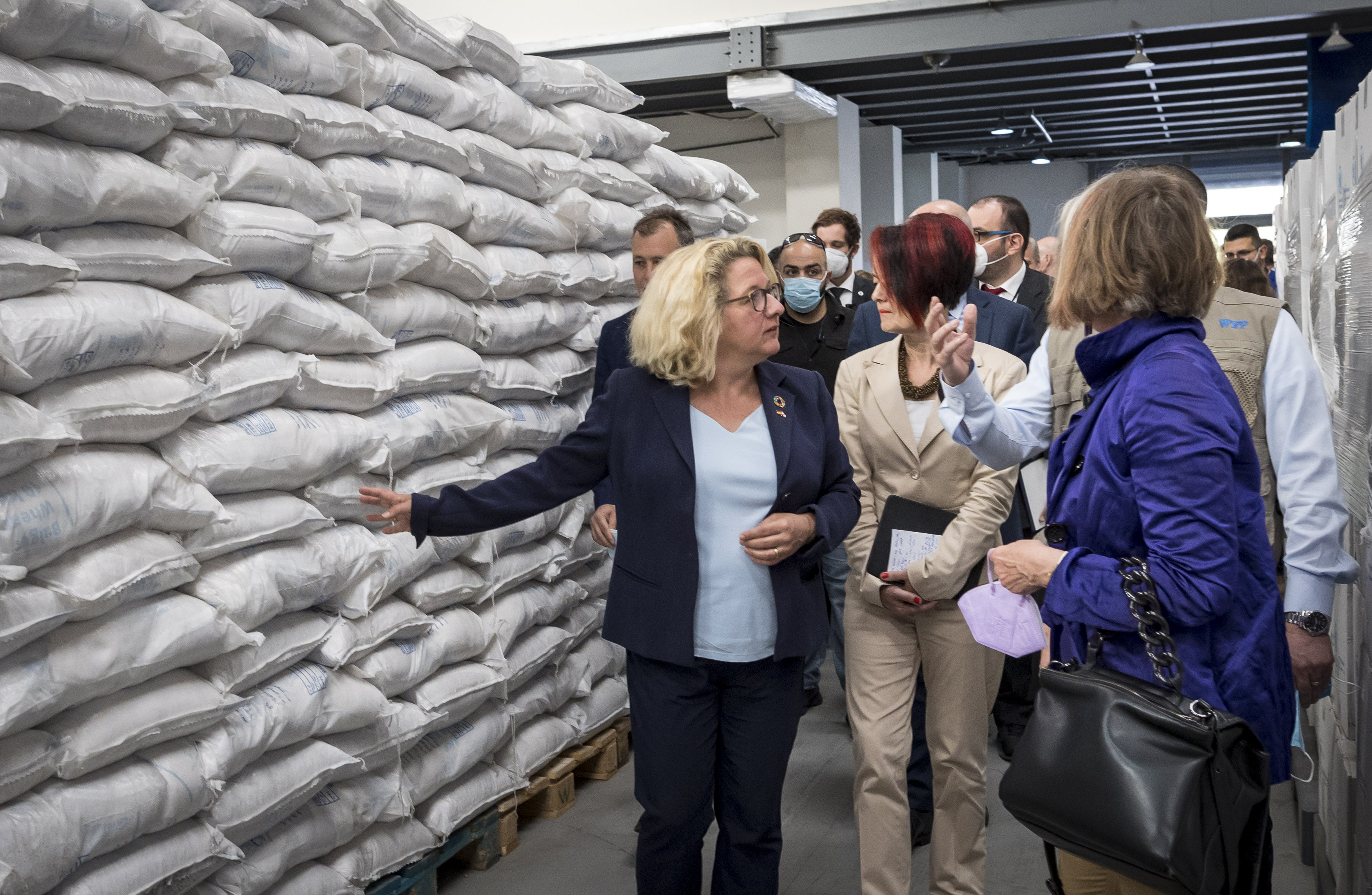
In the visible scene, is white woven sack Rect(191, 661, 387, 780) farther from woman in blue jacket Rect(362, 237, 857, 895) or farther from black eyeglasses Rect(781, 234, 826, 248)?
black eyeglasses Rect(781, 234, 826, 248)

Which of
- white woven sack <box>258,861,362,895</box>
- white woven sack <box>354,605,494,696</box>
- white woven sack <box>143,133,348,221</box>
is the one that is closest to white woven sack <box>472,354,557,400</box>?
white woven sack <box>354,605,494,696</box>

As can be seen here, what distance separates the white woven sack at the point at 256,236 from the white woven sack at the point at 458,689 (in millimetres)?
1087

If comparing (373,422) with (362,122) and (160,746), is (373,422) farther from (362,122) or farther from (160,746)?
(160,746)

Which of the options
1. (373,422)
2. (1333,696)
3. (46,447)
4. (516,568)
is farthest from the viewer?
(516,568)

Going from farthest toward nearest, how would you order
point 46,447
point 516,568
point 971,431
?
1. point 516,568
2. point 971,431
3. point 46,447

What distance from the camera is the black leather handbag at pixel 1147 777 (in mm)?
1397

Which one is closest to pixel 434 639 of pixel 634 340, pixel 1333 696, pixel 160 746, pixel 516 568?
pixel 516 568

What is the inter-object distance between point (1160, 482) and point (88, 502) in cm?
174

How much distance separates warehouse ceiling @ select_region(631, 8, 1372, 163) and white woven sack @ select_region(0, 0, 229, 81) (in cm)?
537

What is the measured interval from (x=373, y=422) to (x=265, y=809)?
92 centimetres

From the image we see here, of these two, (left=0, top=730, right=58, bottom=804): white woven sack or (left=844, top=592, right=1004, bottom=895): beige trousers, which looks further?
(left=844, top=592, right=1004, bottom=895): beige trousers

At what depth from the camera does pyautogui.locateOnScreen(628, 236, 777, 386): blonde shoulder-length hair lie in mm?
2256

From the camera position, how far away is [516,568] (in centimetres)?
328

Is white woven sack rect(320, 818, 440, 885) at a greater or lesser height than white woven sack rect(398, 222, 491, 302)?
lesser
